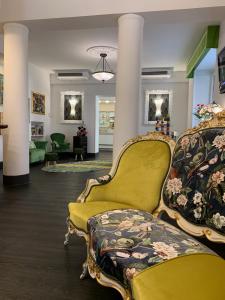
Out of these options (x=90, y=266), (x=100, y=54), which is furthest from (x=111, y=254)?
(x=100, y=54)

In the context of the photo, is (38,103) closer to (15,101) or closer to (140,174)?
(15,101)

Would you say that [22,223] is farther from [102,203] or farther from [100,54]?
[100,54]

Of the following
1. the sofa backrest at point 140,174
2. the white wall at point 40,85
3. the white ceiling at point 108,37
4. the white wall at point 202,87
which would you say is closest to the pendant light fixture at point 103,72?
the white ceiling at point 108,37

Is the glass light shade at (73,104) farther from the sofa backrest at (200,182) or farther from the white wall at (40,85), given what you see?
the sofa backrest at (200,182)

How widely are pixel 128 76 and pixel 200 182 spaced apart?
2901mm

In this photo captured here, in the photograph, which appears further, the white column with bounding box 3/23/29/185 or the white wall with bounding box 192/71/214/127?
the white wall with bounding box 192/71/214/127

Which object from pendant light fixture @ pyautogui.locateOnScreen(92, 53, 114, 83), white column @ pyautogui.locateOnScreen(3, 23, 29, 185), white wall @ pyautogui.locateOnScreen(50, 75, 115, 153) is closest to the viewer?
white column @ pyautogui.locateOnScreen(3, 23, 29, 185)

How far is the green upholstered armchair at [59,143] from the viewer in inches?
358

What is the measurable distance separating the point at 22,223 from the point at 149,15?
3.73 metres

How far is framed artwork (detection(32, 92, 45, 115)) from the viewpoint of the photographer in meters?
8.77

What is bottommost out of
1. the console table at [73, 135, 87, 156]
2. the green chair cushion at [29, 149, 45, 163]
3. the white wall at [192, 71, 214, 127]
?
the green chair cushion at [29, 149, 45, 163]

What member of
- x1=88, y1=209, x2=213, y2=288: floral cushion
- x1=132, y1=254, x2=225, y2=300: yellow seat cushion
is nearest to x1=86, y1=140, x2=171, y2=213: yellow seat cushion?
x1=88, y1=209, x2=213, y2=288: floral cushion

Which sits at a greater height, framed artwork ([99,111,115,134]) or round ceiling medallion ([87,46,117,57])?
round ceiling medallion ([87,46,117,57])

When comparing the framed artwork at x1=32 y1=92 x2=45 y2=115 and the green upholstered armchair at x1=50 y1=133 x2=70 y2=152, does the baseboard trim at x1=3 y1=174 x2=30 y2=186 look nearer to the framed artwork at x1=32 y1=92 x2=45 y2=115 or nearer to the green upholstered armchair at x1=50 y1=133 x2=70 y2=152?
the green upholstered armchair at x1=50 y1=133 x2=70 y2=152
